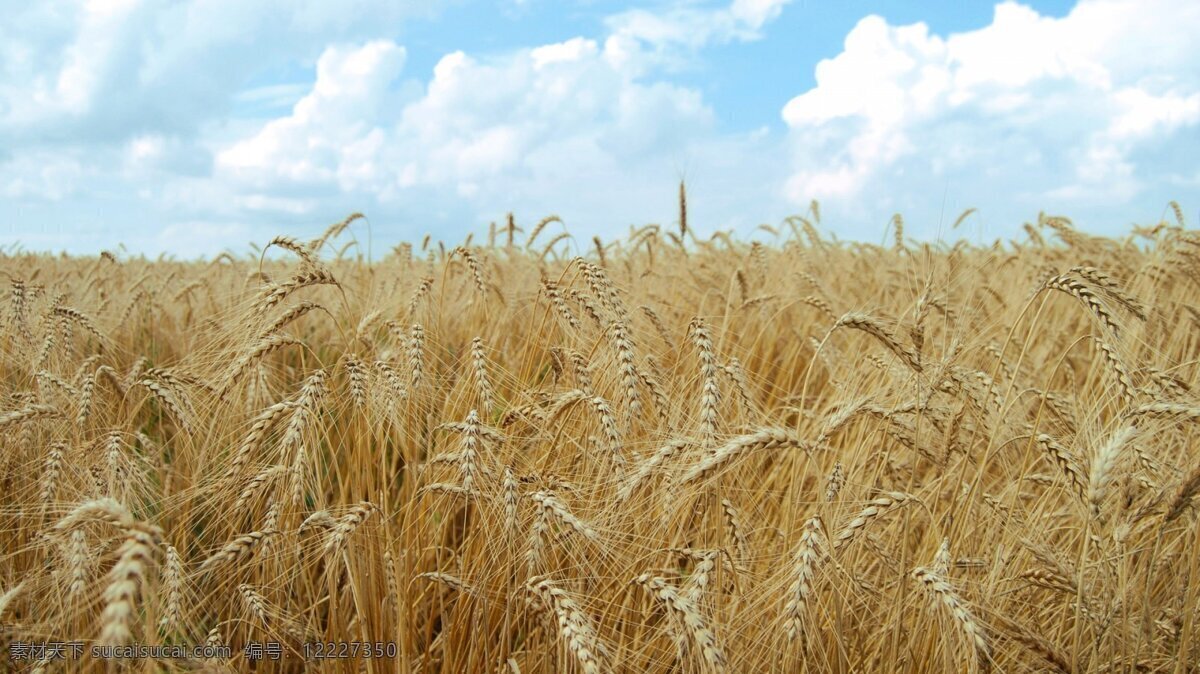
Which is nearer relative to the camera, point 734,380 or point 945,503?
point 734,380

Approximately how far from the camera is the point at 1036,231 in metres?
7.50

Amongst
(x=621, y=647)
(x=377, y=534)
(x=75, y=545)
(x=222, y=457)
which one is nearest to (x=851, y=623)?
(x=621, y=647)

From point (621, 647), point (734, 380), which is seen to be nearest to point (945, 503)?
point (734, 380)

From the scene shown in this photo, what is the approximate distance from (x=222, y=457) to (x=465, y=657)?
1421 millimetres

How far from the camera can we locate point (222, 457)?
2.90 meters

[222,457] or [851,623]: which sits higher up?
[222,457]

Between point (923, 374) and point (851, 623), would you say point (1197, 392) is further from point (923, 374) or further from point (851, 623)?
point (851, 623)

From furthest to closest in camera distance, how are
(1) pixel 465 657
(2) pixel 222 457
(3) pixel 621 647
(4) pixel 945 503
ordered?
(2) pixel 222 457 < (4) pixel 945 503 < (1) pixel 465 657 < (3) pixel 621 647

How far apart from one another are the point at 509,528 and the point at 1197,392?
2148mm

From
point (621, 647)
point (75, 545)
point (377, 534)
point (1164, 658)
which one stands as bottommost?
point (1164, 658)

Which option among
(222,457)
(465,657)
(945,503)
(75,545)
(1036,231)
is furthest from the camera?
(1036,231)

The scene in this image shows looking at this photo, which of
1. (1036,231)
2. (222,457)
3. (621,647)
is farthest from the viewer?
(1036,231)

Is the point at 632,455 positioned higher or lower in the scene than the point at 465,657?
higher

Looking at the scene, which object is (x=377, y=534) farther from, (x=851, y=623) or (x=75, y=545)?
(x=851, y=623)
